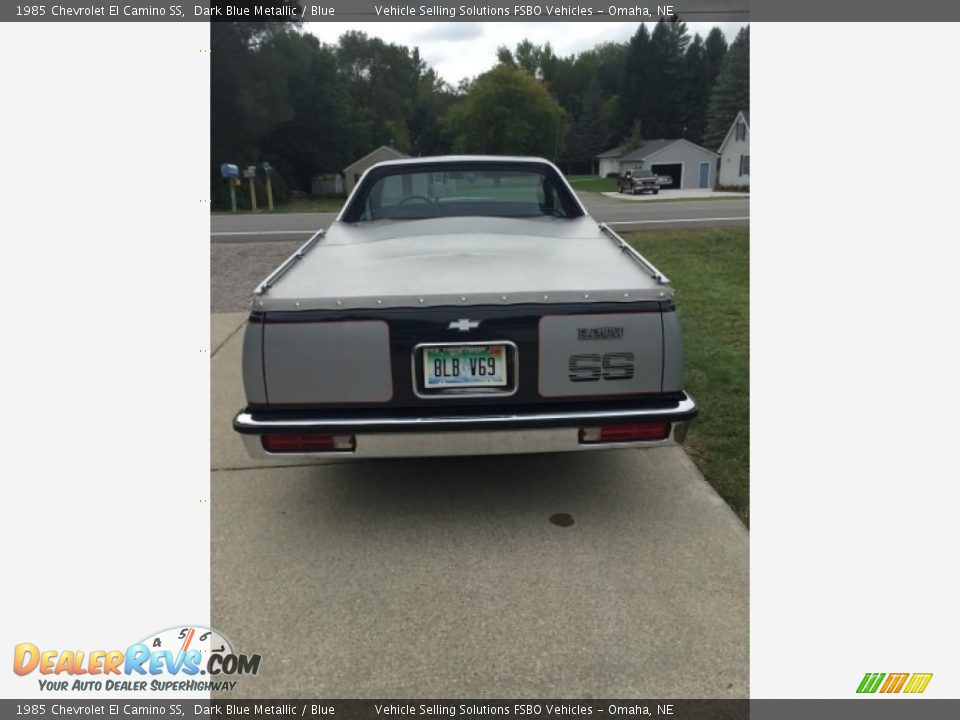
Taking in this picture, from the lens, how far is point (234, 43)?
22562mm

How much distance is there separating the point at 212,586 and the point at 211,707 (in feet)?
2.19

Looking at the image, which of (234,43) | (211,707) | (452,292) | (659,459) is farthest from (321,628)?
(234,43)

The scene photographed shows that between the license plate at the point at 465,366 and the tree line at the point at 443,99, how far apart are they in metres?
14.3

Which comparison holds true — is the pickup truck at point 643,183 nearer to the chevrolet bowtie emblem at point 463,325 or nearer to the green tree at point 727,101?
the green tree at point 727,101

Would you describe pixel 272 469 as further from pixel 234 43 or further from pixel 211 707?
pixel 234 43

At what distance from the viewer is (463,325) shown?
271 centimetres

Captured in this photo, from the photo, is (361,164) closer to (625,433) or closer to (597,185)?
(597,185)

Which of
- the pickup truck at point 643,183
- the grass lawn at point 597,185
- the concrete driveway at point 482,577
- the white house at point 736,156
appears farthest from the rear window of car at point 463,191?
the grass lawn at point 597,185

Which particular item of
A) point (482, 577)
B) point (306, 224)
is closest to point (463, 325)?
point (482, 577)

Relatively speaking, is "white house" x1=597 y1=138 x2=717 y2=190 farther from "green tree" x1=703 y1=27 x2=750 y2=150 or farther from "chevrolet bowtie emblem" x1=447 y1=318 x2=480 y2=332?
"chevrolet bowtie emblem" x1=447 y1=318 x2=480 y2=332

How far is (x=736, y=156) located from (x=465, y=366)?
47750mm

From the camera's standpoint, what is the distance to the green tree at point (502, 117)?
191 ft

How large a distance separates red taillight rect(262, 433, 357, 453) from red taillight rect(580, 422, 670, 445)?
0.99 meters

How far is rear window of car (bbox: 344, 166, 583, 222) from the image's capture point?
473 centimetres
